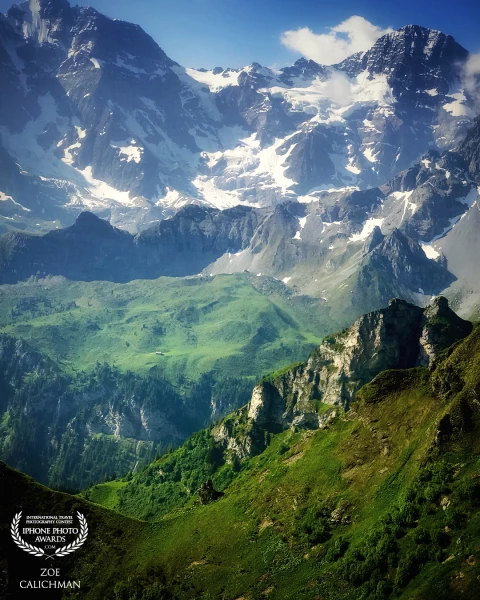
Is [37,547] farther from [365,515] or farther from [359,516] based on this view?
[365,515]

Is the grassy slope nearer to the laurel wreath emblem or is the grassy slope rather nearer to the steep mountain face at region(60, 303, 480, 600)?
the steep mountain face at region(60, 303, 480, 600)

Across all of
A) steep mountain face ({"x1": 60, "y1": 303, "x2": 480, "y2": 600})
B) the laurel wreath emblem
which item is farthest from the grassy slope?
the laurel wreath emblem

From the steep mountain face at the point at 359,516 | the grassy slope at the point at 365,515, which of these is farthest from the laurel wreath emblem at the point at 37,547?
the grassy slope at the point at 365,515

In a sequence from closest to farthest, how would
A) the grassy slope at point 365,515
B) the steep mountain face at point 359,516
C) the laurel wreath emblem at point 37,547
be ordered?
the grassy slope at point 365,515 < the steep mountain face at point 359,516 < the laurel wreath emblem at point 37,547

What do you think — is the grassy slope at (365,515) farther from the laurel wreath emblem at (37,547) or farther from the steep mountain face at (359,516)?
the laurel wreath emblem at (37,547)

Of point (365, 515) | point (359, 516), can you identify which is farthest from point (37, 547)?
point (365, 515)

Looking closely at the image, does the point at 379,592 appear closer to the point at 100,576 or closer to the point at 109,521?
the point at 100,576
